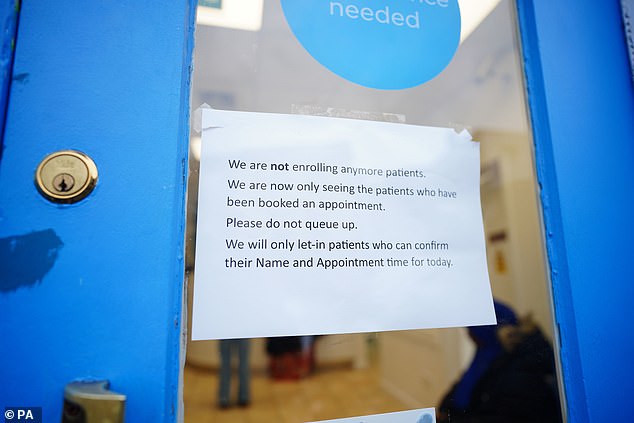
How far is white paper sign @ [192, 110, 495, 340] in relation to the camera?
48 cm

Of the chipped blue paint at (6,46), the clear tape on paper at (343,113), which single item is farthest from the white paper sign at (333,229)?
the chipped blue paint at (6,46)

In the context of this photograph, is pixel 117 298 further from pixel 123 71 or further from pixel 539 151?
pixel 539 151

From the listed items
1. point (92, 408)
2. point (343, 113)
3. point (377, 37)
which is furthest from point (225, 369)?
point (377, 37)

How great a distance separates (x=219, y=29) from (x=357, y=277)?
46 cm

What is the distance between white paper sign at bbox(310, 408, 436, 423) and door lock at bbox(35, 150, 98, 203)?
0.48 metres

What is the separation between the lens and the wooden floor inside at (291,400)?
461mm

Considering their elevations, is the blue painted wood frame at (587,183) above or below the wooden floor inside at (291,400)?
above

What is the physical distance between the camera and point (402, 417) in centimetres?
52

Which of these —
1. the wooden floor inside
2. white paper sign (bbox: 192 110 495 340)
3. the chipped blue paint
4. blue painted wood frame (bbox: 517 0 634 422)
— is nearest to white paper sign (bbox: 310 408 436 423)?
the wooden floor inside

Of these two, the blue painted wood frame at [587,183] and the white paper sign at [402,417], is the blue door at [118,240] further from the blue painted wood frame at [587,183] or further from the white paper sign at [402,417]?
the white paper sign at [402,417]

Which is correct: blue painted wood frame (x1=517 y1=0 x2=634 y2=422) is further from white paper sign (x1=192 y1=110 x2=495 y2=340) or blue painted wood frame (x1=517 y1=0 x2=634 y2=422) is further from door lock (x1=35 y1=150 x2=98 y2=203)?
door lock (x1=35 y1=150 x2=98 y2=203)

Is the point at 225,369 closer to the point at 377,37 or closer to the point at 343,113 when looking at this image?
the point at 343,113

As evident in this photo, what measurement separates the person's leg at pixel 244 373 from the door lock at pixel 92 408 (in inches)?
6.1

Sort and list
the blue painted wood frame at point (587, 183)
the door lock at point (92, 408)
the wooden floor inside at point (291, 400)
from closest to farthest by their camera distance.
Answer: the door lock at point (92, 408) → the wooden floor inside at point (291, 400) → the blue painted wood frame at point (587, 183)
